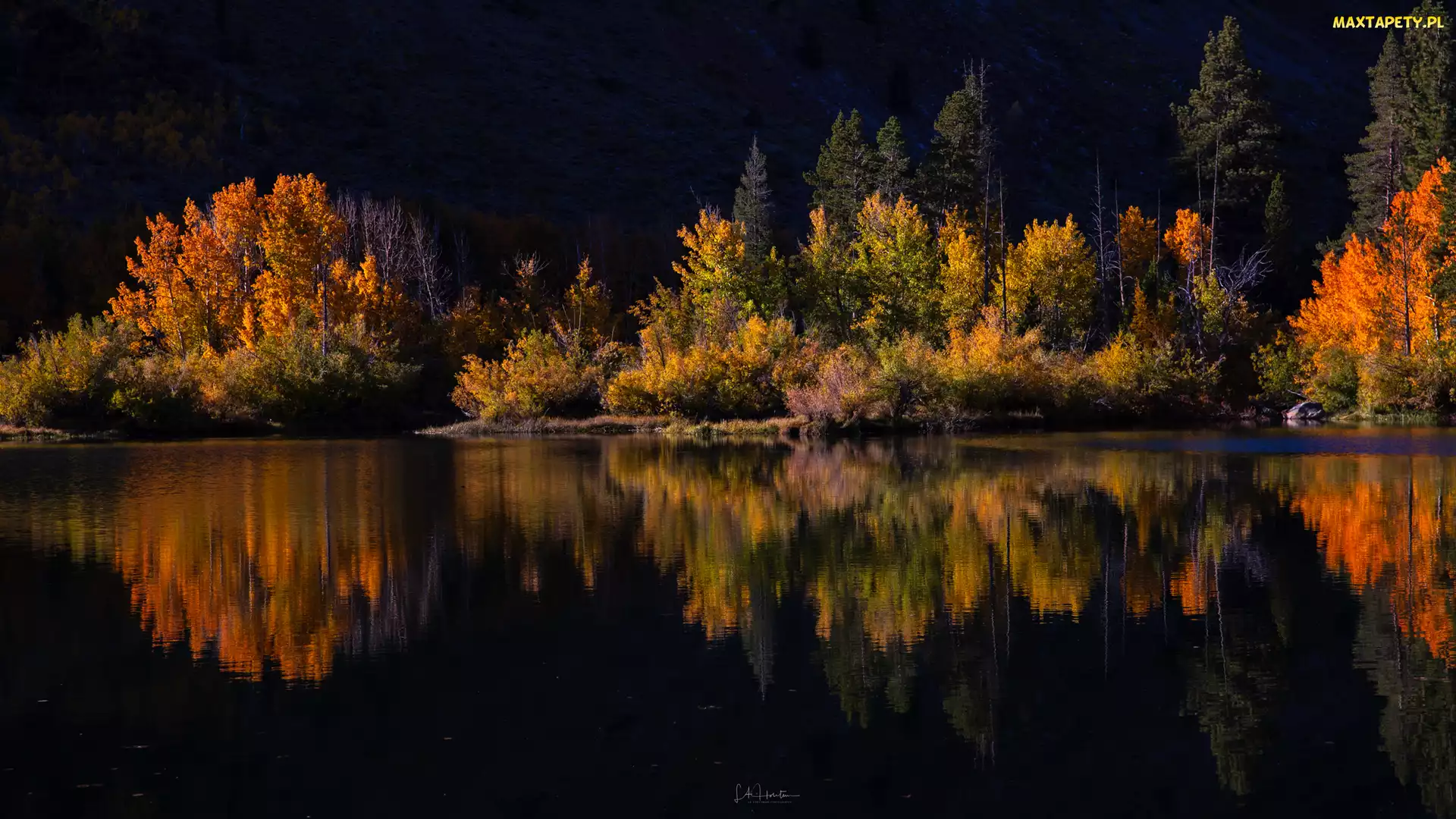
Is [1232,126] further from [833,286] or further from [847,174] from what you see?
[833,286]

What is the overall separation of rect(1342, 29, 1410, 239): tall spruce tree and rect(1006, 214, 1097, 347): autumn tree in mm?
13959

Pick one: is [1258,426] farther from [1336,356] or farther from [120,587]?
→ [120,587]

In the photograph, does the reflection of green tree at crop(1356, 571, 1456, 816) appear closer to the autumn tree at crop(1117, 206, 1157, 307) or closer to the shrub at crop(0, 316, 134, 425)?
the shrub at crop(0, 316, 134, 425)

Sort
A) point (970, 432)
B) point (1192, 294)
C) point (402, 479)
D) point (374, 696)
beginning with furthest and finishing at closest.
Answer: point (1192, 294) < point (970, 432) < point (402, 479) < point (374, 696)

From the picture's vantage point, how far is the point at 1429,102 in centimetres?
6931

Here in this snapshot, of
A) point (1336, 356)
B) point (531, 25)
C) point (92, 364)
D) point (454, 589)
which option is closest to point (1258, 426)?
point (1336, 356)

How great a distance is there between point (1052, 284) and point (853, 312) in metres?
9.37

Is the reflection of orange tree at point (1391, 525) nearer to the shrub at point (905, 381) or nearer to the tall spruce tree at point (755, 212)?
the shrub at point (905, 381)

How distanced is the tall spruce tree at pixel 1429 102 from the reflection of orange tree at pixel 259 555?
52522mm

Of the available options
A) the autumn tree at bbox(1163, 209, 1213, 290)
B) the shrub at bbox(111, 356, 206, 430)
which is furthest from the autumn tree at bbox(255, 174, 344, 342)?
the autumn tree at bbox(1163, 209, 1213, 290)

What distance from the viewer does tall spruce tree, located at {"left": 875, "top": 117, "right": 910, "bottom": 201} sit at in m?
71.4

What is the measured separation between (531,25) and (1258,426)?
7334cm

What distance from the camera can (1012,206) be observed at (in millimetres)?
97562
